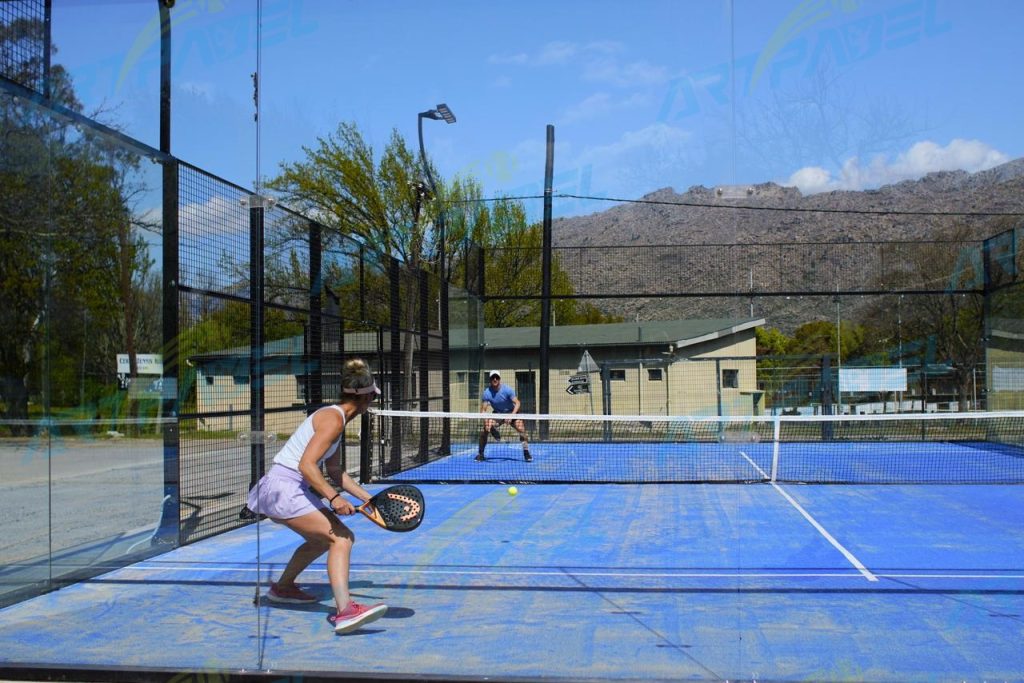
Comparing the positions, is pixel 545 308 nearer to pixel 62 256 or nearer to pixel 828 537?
pixel 62 256

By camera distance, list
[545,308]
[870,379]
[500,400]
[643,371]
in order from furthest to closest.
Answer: [643,371] → [870,379] → [545,308] → [500,400]

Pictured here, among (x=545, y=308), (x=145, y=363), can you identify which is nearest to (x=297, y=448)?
(x=145, y=363)

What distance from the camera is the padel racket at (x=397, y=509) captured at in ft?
18.6

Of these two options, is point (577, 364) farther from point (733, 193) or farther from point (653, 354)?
point (733, 193)

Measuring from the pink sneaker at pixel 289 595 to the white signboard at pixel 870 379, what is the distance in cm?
1876

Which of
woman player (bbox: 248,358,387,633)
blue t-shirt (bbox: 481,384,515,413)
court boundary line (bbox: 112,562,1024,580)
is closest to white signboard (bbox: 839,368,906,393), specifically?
blue t-shirt (bbox: 481,384,515,413)

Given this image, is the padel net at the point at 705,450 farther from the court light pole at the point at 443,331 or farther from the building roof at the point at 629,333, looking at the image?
the building roof at the point at 629,333

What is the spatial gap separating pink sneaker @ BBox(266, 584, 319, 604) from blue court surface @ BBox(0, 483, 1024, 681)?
0.21 ft

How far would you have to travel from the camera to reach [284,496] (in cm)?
574

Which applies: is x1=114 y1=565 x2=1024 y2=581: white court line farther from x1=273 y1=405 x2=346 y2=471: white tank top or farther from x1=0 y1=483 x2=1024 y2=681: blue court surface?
x1=273 y1=405 x2=346 y2=471: white tank top

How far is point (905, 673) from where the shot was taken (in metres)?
4.84

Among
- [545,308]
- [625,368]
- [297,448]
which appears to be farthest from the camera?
[625,368]

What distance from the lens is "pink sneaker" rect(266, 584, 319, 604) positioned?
20.5 ft

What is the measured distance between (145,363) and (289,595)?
17.5ft
